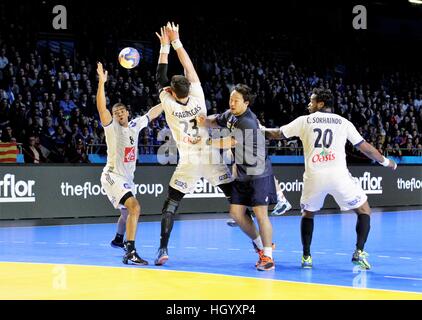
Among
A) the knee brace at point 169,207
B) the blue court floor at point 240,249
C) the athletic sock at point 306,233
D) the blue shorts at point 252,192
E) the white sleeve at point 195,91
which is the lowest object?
the blue court floor at point 240,249

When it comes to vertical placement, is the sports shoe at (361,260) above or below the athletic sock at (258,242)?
below

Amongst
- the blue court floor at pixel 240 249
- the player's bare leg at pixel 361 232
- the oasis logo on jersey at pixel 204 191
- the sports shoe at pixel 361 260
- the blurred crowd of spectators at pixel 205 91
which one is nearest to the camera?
the blue court floor at pixel 240 249

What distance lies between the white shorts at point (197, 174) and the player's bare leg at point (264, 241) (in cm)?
67

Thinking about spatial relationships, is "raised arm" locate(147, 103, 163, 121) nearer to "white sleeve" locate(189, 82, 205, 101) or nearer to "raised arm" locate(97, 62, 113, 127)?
"raised arm" locate(97, 62, 113, 127)

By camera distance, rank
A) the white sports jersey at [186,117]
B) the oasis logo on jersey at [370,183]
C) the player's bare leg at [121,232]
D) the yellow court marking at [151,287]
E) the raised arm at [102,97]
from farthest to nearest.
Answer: the oasis logo on jersey at [370,183] < the player's bare leg at [121,232] < the raised arm at [102,97] < the white sports jersey at [186,117] < the yellow court marking at [151,287]

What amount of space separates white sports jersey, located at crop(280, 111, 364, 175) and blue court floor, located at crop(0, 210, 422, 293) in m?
1.31

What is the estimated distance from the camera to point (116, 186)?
10.9 metres

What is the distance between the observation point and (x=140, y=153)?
20.8 metres

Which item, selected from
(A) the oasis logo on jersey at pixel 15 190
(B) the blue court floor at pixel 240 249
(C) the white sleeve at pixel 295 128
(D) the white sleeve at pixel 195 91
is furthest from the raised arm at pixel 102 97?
(A) the oasis logo on jersey at pixel 15 190

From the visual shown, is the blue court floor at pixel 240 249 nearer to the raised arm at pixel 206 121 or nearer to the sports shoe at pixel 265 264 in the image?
the sports shoe at pixel 265 264

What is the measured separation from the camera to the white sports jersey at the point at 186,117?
10.0m

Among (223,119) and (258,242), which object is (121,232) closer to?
(258,242)

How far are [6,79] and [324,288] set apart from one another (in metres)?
16.0

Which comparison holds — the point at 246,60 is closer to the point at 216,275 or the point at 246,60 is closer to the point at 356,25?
the point at 356,25
